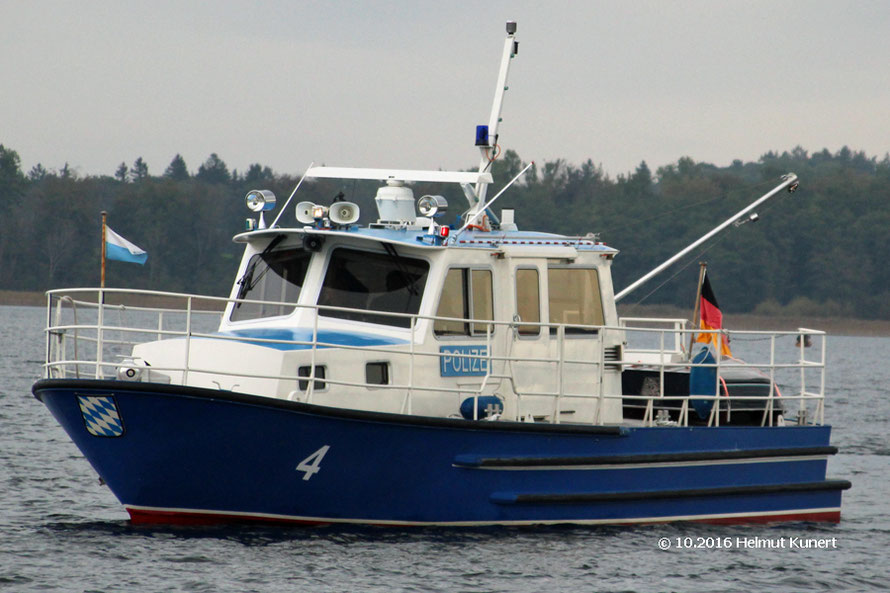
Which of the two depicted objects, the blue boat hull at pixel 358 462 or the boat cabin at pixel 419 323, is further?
the boat cabin at pixel 419 323

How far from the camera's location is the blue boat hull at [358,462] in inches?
412

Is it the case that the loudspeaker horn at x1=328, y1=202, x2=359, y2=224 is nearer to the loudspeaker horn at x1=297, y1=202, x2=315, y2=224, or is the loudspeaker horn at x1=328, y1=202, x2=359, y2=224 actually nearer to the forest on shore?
the loudspeaker horn at x1=297, y1=202, x2=315, y2=224

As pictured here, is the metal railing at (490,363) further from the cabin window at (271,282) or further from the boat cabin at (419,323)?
the cabin window at (271,282)

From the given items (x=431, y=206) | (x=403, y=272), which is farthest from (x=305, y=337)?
(x=431, y=206)

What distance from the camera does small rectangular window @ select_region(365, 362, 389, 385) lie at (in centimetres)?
1122

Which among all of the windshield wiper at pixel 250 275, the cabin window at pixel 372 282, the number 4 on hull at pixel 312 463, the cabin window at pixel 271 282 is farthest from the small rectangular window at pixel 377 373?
the windshield wiper at pixel 250 275

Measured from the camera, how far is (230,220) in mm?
70000

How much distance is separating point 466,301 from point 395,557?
2654 mm

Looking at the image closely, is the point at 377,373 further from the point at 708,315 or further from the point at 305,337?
the point at 708,315

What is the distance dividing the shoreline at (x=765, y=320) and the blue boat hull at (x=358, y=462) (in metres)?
44.4

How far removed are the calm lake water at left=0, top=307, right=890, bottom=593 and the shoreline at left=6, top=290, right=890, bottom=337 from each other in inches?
1741

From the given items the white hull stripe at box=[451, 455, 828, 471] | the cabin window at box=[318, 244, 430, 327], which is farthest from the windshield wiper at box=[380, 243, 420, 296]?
the white hull stripe at box=[451, 455, 828, 471]

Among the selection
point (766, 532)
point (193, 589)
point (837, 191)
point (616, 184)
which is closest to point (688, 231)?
point (616, 184)

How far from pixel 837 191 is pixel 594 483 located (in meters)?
73.5
